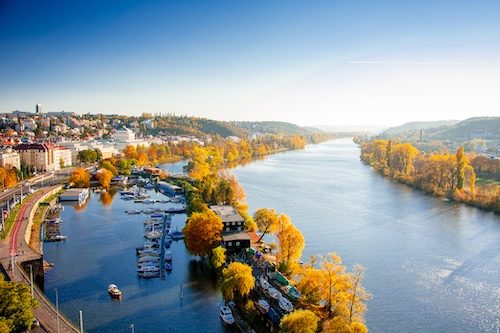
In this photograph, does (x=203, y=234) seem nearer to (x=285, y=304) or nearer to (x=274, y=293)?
(x=274, y=293)

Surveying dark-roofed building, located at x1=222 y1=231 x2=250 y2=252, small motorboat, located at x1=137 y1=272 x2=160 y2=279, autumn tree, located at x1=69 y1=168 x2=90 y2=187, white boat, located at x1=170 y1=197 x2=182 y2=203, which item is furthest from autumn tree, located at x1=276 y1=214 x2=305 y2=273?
autumn tree, located at x1=69 y1=168 x2=90 y2=187

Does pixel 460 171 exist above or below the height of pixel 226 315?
above

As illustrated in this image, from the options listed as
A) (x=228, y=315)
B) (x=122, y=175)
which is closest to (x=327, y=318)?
(x=228, y=315)

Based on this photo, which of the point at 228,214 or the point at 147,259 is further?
the point at 228,214

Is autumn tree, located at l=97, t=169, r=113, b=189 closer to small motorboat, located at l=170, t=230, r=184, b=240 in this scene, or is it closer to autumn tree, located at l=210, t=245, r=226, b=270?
small motorboat, located at l=170, t=230, r=184, b=240

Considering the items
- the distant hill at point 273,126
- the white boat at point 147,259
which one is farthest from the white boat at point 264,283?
the distant hill at point 273,126

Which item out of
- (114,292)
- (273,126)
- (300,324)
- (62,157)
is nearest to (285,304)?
(300,324)

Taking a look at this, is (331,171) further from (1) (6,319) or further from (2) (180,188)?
(1) (6,319)
